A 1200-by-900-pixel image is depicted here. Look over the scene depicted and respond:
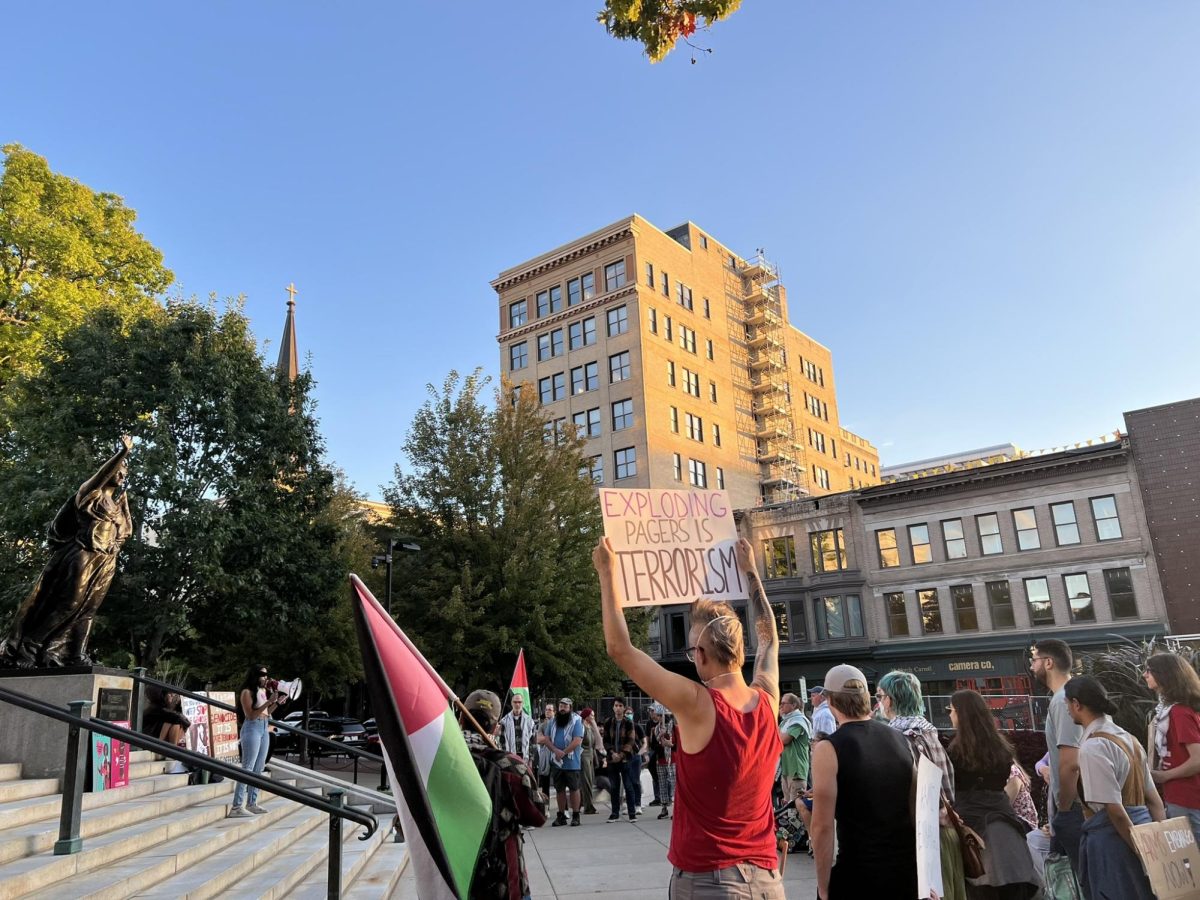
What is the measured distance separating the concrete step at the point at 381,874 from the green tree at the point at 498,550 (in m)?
14.4

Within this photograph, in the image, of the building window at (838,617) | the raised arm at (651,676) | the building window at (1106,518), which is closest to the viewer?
the raised arm at (651,676)

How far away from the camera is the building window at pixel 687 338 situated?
5303cm

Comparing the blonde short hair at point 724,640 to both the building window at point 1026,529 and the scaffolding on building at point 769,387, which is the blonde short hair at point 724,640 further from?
the scaffolding on building at point 769,387

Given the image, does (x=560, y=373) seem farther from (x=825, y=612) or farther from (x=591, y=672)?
(x=591, y=672)

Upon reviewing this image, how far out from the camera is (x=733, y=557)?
243 inches

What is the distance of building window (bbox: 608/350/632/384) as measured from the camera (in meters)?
49.7

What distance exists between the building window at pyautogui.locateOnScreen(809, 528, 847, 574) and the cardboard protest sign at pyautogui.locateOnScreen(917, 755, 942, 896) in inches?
1544

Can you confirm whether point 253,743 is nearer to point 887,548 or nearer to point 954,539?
point 954,539

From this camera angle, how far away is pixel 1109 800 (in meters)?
4.54

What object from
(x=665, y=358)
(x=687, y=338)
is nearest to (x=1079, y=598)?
(x=665, y=358)

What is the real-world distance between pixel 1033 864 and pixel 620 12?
631cm

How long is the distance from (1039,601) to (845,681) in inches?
1430

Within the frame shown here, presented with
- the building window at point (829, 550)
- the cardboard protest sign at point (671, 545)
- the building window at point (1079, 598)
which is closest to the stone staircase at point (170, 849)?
the cardboard protest sign at point (671, 545)

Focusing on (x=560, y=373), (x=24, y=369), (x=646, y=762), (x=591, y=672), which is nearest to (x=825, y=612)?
(x=591, y=672)
